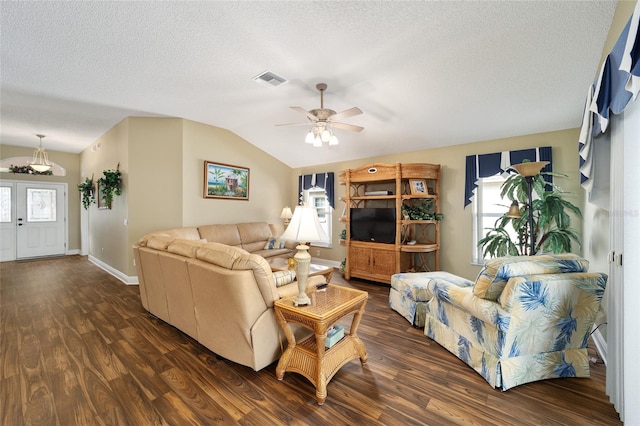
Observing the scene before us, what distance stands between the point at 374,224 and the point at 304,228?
2.93m

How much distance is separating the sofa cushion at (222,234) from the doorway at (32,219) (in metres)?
5.25

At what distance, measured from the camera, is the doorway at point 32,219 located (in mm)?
6262

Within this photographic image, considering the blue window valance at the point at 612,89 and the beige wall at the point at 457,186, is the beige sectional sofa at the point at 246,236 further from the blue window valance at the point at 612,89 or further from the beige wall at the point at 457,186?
the blue window valance at the point at 612,89

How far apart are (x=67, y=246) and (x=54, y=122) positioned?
4074 mm

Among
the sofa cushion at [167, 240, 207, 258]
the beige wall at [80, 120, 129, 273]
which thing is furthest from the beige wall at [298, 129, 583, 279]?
the beige wall at [80, 120, 129, 273]

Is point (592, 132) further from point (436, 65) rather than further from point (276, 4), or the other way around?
point (276, 4)

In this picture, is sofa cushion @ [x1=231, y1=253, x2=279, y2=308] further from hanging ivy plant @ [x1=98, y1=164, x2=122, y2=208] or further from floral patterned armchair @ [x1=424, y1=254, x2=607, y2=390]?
hanging ivy plant @ [x1=98, y1=164, x2=122, y2=208]

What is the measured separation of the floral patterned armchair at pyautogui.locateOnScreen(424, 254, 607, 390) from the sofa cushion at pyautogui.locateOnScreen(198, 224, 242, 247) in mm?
4227

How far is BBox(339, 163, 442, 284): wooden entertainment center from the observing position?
4.43m

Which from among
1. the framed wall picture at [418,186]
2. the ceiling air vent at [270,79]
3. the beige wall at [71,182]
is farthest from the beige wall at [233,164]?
the beige wall at [71,182]

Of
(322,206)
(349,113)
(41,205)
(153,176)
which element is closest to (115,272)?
(153,176)

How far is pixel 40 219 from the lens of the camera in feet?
22.1

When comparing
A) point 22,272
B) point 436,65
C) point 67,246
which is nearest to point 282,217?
point 436,65

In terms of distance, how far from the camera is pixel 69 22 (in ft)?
7.66
